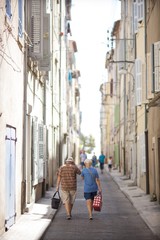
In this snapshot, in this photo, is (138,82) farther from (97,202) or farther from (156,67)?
(97,202)

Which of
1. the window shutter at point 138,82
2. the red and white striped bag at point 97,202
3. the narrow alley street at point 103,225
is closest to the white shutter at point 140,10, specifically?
the window shutter at point 138,82

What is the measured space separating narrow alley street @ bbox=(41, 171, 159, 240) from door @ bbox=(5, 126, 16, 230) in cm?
85

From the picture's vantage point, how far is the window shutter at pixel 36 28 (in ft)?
57.3

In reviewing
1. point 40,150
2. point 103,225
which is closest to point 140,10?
point 40,150

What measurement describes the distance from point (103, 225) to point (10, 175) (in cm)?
245

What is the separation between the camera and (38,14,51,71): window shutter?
1826cm

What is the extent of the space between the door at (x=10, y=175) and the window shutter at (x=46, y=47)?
225 inches

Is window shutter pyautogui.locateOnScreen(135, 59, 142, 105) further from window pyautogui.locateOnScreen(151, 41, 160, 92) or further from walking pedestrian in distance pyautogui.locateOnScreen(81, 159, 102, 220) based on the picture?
walking pedestrian in distance pyautogui.locateOnScreen(81, 159, 102, 220)

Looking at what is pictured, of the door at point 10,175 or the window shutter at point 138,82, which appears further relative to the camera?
the window shutter at point 138,82

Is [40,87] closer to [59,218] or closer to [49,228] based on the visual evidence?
[59,218]

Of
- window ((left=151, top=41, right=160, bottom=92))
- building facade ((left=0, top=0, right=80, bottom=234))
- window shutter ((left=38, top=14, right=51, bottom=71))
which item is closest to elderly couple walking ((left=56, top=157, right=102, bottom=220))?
building facade ((left=0, top=0, right=80, bottom=234))

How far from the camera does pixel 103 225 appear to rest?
13.5 meters

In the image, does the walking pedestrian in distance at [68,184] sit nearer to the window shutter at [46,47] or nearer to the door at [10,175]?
the door at [10,175]

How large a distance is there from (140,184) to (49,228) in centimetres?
1220
